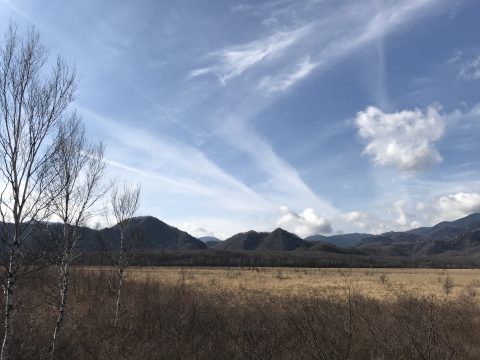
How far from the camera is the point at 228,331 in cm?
1386

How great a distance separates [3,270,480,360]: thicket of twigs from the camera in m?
9.14

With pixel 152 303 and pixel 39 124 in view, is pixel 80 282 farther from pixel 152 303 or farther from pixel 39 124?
pixel 39 124

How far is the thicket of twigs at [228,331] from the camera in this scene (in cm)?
914

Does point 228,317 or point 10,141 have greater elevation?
point 10,141

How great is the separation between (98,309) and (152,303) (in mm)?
3509

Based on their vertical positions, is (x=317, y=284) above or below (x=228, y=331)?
above

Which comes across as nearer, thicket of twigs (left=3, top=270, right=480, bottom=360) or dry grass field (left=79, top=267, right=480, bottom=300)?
thicket of twigs (left=3, top=270, right=480, bottom=360)

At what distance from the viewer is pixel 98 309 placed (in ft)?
64.1

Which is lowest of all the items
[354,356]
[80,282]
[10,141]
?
[354,356]

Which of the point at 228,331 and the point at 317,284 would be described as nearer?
the point at 228,331

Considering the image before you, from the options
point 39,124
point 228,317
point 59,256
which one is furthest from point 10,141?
point 228,317

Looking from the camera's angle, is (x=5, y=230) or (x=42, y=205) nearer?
(x=5, y=230)

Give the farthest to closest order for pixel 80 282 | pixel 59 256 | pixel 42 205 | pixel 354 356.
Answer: pixel 80 282 → pixel 59 256 → pixel 354 356 → pixel 42 205

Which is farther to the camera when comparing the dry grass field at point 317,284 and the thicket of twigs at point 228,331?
the dry grass field at point 317,284
